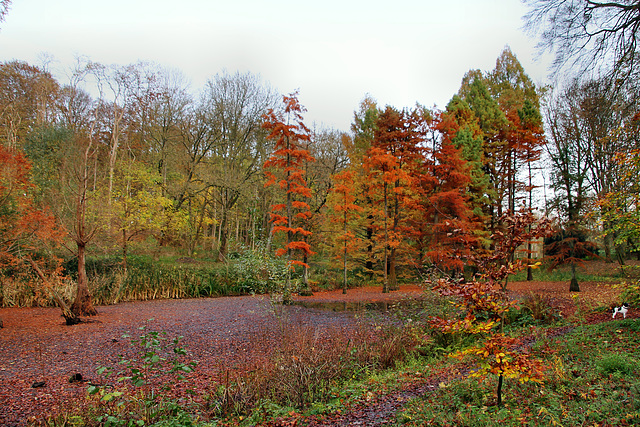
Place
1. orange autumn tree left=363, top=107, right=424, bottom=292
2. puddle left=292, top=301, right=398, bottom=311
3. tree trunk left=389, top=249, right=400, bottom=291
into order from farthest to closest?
tree trunk left=389, top=249, right=400, bottom=291, orange autumn tree left=363, top=107, right=424, bottom=292, puddle left=292, top=301, right=398, bottom=311

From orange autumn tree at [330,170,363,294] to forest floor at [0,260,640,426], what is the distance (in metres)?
4.60

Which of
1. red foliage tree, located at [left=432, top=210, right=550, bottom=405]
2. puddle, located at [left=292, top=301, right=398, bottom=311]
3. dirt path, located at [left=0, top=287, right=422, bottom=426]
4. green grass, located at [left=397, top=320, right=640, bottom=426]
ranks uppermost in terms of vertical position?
red foliage tree, located at [left=432, top=210, right=550, bottom=405]

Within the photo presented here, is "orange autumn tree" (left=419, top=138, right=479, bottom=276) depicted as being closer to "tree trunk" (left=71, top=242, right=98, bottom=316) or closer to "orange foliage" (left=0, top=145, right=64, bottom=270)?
"tree trunk" (left=71, top=242, right=98, bottom=316)

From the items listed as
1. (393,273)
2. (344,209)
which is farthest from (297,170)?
(393,273)

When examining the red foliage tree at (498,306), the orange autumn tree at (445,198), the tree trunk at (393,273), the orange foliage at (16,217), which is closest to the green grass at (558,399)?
the red foliage tree at (498,306)

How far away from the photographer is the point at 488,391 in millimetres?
3562

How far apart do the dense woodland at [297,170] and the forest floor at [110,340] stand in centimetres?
148

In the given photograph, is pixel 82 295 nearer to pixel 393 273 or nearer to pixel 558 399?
pixel 558 399

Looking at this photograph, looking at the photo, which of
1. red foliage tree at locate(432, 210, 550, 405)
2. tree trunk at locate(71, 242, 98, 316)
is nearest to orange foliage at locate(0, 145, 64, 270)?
tree trunk at locate(71, 242, 98, 316)

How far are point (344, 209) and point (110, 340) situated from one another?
10.5 m

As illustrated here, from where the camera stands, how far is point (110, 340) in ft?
21.5

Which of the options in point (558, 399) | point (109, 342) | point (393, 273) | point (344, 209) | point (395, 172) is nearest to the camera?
point (558, 399)

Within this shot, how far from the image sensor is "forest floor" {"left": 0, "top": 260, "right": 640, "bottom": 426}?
400cm

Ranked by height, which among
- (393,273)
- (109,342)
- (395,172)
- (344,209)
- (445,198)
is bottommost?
(109,342)
